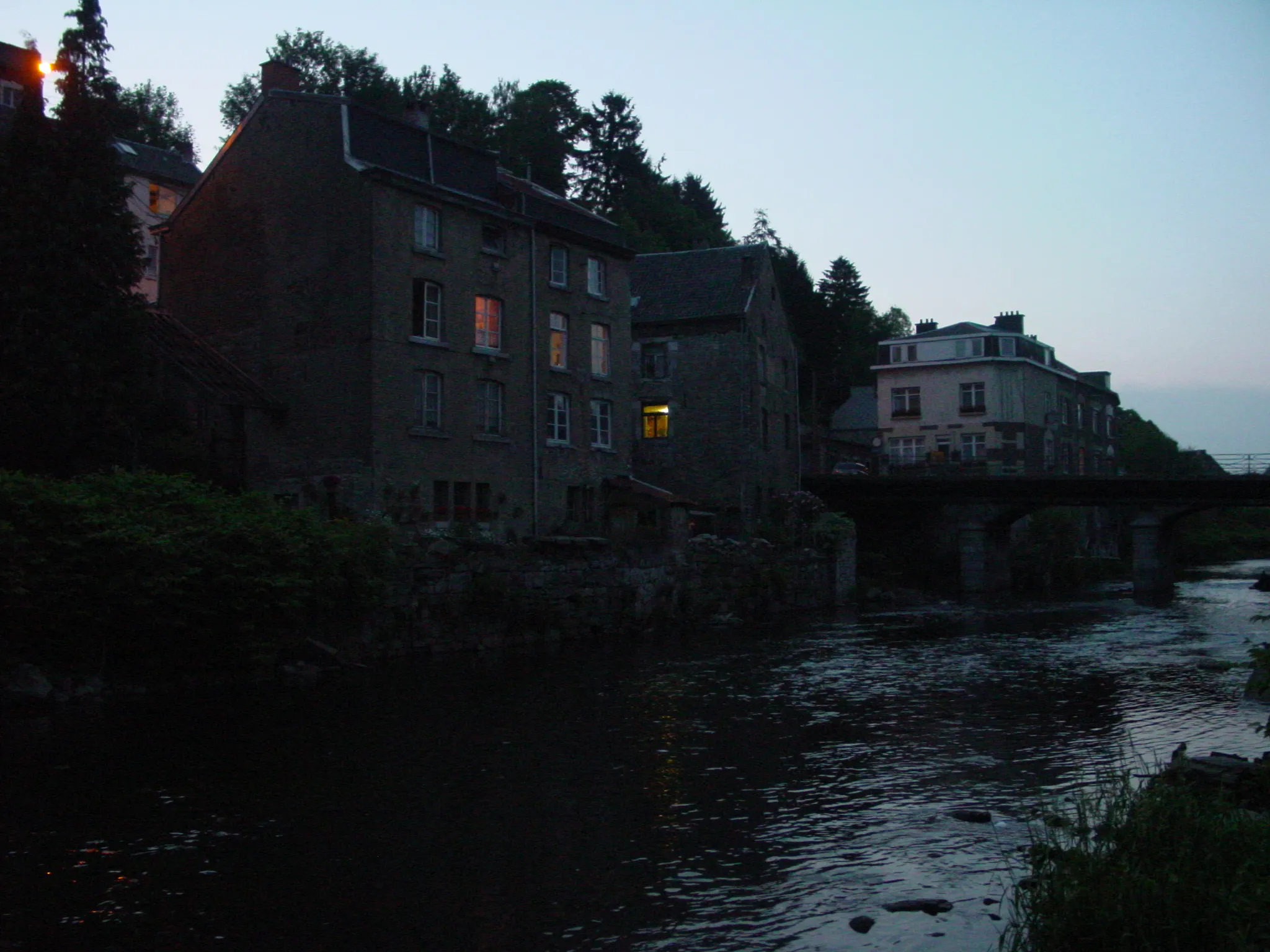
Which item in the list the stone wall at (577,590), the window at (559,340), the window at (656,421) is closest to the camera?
the stone wall at (577,590)

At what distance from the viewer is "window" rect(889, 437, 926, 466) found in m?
75.2

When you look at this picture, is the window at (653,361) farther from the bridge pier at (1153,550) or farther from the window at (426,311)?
the bridge pier at (1153,550)

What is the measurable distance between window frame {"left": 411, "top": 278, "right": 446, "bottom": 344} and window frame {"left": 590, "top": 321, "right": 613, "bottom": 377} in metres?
7.61

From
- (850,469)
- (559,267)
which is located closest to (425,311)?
(559,267)

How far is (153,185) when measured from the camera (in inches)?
2500

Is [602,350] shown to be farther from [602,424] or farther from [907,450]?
[907,450]

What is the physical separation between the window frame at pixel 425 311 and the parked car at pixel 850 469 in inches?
1201

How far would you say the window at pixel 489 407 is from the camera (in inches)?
1501

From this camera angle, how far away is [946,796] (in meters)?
13.4

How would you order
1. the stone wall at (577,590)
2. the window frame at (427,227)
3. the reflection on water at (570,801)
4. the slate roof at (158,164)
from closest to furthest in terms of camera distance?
the reflection on water at (570,801) → the stone wall at (577,590) → the window frame at (427,227) → the slate roof at (158,164)

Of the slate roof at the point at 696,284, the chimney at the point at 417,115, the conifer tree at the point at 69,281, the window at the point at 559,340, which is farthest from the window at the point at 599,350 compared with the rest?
the conifer tree at the point at 69,281

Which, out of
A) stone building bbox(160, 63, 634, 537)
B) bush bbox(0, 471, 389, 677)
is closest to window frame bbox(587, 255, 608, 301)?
stone building bbox(160, 63, 634, 537)

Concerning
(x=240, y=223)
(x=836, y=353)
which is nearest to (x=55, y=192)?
(x=240, y=223)

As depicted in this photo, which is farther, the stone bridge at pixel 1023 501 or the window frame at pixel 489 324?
the stone bridge at pixel 1023 501
